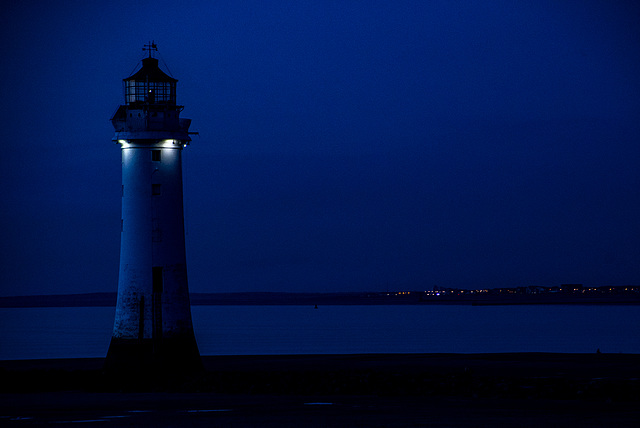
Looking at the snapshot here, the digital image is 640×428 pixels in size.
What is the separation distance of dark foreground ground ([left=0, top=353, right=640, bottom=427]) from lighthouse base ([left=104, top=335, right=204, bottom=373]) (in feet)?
1.24

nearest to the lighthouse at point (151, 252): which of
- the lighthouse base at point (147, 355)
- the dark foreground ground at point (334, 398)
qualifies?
the lighthouse base at point (147, 355)

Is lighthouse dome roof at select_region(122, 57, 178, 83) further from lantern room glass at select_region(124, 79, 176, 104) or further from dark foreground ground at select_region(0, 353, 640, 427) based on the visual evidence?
dark foreground ground at select_region(0, 353, 640, 427)

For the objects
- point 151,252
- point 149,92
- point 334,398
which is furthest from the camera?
point 149,92

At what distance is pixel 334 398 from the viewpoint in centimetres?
3284

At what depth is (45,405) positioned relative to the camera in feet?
103

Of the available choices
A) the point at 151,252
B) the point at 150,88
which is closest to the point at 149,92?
the point at 150,88

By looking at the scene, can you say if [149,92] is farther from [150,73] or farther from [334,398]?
[334,398]

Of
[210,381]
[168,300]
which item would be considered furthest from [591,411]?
[168,300]

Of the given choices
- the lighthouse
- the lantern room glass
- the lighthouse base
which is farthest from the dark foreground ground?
the lantern room glass

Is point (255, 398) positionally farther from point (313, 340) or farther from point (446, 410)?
point (313, 340)

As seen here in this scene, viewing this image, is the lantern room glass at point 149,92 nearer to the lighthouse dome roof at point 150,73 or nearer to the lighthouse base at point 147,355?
the lighthouse dome roof at point 150,73

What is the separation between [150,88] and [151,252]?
5.98m

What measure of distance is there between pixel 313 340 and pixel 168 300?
A: 50.6 meters

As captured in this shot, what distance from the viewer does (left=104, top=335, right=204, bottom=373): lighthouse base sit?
39438mm
